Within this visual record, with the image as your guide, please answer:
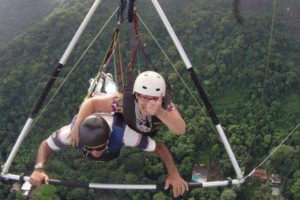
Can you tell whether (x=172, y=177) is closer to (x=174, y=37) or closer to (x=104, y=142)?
(x=104, y=142)

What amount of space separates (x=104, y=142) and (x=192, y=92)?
37710 millimetres

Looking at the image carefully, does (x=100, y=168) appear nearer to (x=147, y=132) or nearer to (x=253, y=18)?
(x=253, y=18)

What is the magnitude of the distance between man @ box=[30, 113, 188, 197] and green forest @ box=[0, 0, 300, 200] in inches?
1196

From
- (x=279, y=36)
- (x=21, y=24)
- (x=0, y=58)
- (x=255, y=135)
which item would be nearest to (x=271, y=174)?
(x=255, y=135)

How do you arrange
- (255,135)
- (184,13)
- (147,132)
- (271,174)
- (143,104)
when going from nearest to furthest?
(143,104), (147,132), (271,174), (255,135), (184,13)

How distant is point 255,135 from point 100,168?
14964mm

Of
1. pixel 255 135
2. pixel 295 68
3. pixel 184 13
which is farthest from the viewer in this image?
pixel 184 13

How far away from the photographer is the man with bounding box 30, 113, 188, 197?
12.1 feet

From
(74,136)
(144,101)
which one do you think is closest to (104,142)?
(74,136)

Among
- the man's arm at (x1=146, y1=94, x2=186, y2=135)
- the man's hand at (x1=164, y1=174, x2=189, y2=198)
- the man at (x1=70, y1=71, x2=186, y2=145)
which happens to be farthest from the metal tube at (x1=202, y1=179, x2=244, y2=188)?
the man's arm at (x1=146, y1=94, x2=186, y2=135)

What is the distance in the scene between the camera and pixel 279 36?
168 ft

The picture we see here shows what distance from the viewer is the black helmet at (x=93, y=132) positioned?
3.68 meters

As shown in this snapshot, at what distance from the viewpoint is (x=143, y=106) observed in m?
3.84

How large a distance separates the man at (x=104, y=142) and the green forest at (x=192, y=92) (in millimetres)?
30379
